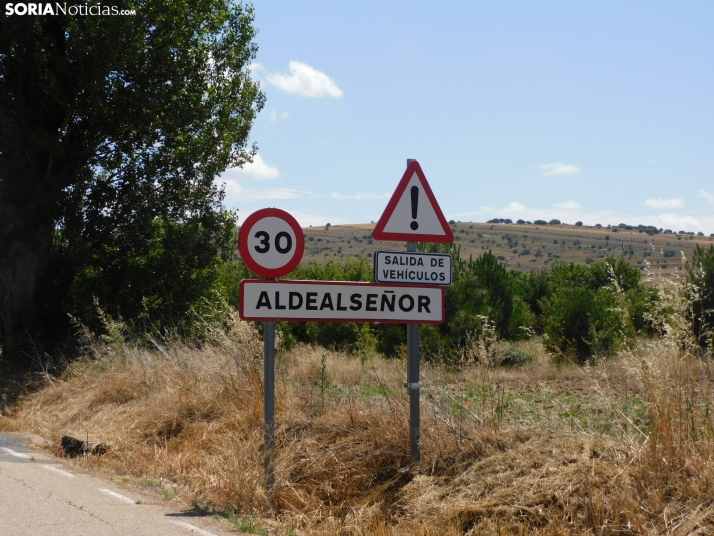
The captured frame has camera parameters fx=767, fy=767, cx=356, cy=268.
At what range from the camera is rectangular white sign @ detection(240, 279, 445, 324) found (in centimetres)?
639

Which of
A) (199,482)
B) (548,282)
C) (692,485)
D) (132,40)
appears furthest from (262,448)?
(548,282)

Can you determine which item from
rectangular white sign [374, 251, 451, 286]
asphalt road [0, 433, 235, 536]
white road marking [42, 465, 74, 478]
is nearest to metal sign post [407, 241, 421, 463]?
rectangular white sign [374, 251, 451, 286]

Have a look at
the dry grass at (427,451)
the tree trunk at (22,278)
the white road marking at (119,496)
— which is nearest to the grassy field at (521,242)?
the tree trunk at (22,278)

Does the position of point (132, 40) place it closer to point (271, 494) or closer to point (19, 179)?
point (19, 179)

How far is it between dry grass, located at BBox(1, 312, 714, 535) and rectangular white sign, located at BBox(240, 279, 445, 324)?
2.49 feet

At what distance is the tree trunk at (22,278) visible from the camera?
51.6 ft

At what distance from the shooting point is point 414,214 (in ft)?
21.8

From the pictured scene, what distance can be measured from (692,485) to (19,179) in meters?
14.3

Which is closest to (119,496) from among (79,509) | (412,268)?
(79,509)

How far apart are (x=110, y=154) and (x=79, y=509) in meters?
11.5

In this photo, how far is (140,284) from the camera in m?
16.9

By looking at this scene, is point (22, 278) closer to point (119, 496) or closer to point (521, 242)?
point (119, 496)

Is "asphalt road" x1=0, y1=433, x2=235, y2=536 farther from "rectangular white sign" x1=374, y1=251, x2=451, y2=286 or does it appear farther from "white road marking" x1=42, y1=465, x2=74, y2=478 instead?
"rectangular white sign" x1=374, y1=251, x2=451, y2=286

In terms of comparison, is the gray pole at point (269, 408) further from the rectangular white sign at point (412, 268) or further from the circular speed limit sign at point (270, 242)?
the rectangular white sign at point (412, 268)
